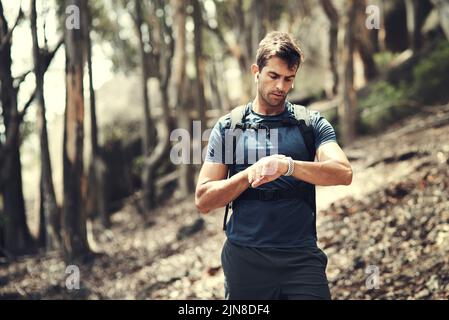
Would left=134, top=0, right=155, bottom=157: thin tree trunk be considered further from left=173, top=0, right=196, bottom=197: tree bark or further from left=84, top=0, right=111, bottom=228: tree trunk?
left=84, top=0, right=111, bottom=228: tree trunk

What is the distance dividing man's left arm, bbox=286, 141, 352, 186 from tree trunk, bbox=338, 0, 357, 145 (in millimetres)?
12750

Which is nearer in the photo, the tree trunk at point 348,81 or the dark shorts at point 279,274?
the dark shorts at point 279,274

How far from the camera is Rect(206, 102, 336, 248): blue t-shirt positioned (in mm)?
3086

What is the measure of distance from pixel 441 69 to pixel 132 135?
411 inches

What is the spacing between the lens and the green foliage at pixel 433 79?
15.5 m

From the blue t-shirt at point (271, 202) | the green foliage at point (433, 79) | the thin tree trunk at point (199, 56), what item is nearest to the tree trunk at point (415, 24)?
the green foliage at point (433, 79)

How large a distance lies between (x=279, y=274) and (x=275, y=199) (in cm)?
37

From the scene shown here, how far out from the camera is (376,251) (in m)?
7.87

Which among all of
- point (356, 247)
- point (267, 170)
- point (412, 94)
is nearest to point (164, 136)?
point (412, 94)

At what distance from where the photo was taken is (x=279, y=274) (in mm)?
3088

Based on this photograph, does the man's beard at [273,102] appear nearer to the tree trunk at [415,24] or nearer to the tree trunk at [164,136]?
the tree trunk at [164,136]

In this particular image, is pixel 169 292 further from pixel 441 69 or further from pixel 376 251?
pixel 441 69

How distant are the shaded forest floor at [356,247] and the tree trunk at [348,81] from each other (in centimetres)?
164
